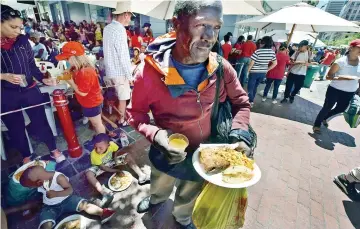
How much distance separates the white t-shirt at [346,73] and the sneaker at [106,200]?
16.6 feet

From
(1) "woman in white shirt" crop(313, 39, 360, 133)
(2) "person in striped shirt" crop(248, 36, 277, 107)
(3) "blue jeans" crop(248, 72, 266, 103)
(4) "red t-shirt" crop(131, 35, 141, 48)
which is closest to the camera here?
(1) "woman in white shirt" crop(313, 39, 360, 133)

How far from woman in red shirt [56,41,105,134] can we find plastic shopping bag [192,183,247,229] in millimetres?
2573

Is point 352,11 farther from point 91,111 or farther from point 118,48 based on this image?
point 91,111

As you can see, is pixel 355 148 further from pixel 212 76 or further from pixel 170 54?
pixel 170 54

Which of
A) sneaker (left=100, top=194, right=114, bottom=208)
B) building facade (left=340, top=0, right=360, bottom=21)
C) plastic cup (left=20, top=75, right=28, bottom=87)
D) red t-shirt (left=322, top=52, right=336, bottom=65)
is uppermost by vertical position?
building facade (left=340, top=0, right=360, bottom=21)

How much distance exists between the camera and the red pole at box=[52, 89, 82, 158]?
3.11 metres

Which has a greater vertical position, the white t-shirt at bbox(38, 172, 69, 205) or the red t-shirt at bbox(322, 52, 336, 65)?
the red t-shirt at bbox(322, 52, 336, 65)

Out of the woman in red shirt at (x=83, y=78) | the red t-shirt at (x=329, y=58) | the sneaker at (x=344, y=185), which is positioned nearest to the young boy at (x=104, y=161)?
the woman in red shirt at (x=83, y=78)

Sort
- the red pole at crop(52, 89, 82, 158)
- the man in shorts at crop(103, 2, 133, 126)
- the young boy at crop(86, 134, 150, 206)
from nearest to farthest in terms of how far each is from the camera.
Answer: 1. the young boy at crop(86, 134, 150, 206)
2. the red pole at crop(52, 89, 82, 158)
3. the man in shorts at crop(103, 2, 133, 126)

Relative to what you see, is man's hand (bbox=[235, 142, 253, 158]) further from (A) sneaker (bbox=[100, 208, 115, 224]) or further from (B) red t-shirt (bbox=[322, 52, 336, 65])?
(B) red t-shirt (bbox=[322, 52, 336, 65])

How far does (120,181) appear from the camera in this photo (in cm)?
312

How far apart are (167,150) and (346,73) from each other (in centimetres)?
467

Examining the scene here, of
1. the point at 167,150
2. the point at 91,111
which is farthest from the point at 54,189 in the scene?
the point at 167,150

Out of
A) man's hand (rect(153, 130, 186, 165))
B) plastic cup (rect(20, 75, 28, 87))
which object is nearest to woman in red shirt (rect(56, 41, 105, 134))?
plastic cup (rect(20, 75, 28, 87))
